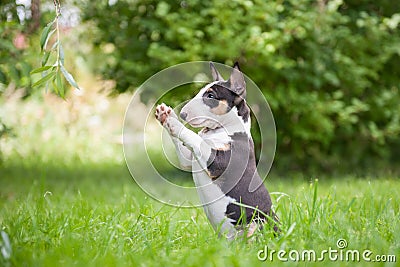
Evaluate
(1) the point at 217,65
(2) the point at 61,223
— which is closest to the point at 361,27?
(1) the point at 217,65

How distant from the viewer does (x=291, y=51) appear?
5.00 m

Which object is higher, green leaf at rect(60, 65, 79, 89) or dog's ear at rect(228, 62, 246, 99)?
green leaf at rect(60, 65, 79, 89)

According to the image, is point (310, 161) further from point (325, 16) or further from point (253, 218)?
point (253, 218)

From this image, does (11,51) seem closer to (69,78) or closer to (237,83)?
(69,78)

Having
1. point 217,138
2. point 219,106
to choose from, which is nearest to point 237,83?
point 219,106

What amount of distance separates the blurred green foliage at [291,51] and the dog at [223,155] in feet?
7.60

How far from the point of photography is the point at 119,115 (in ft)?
27.4

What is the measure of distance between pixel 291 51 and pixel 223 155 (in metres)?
3.24

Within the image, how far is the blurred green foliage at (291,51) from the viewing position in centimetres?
443

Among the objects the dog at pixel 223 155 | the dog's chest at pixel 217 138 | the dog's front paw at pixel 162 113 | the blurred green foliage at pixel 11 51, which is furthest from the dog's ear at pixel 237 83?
the blurred green foliage at pixel 11 51

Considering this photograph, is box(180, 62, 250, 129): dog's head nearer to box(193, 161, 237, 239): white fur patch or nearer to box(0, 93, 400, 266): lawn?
box(193, 161, 237, 239): white fur patch

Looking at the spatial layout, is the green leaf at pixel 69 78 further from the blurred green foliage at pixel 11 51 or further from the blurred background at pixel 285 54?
the blurred background at pixel 285 54

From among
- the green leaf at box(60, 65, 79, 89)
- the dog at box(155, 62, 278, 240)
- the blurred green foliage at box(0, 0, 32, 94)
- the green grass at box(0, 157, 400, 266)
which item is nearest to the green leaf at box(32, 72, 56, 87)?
the green leaf at box(60, 65, 79, 89)

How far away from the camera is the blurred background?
440cm
